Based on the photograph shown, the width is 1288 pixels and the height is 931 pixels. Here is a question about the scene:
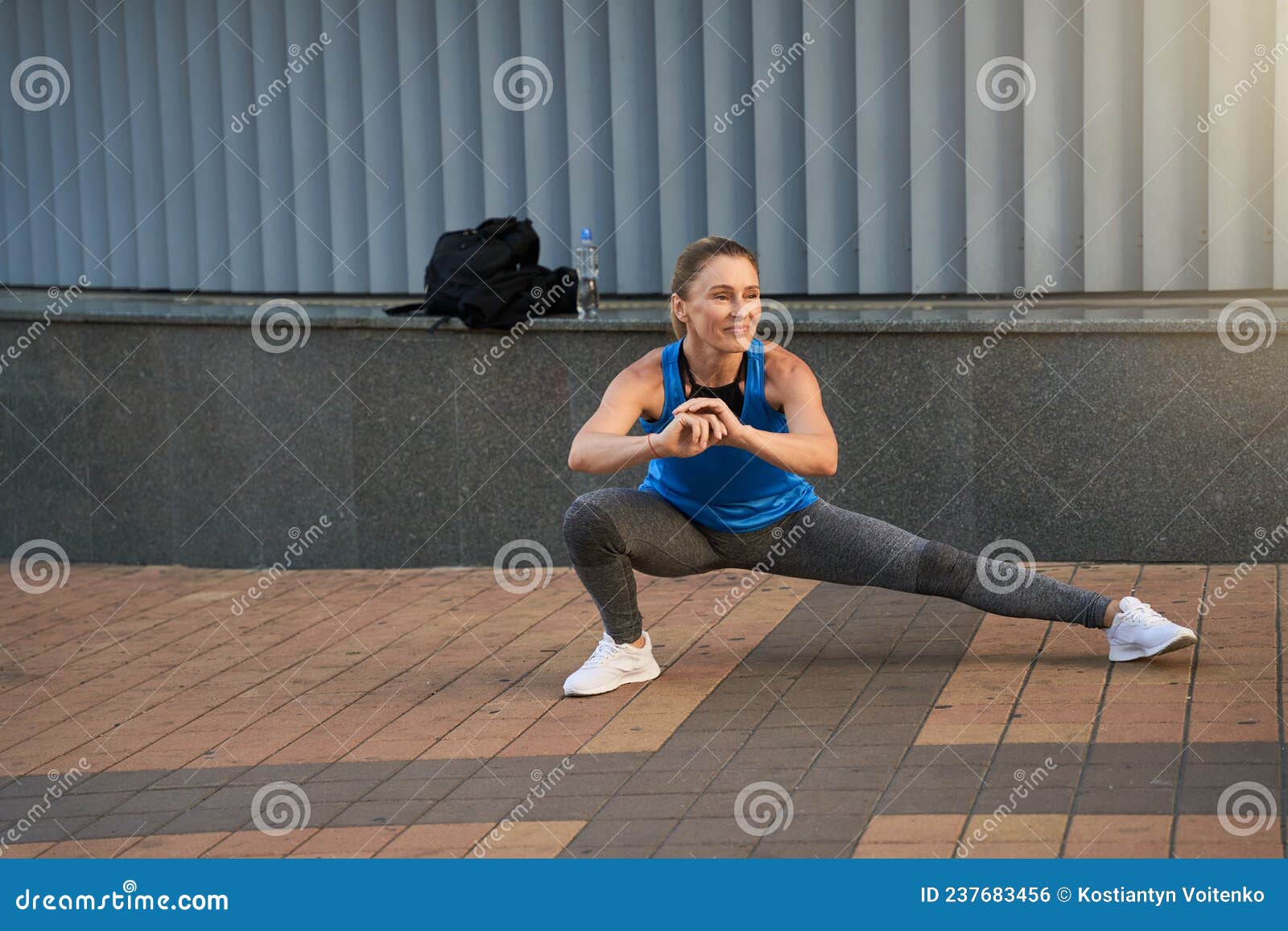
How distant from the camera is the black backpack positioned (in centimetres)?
736

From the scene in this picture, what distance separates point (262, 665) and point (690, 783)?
228cm

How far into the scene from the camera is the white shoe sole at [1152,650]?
5.06m

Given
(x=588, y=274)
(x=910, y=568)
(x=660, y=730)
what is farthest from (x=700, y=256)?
(x=588, y=274)

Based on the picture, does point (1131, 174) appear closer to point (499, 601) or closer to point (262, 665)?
point (499, 601)

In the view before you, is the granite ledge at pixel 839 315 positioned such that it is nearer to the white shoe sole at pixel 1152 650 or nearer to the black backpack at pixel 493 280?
the black backpack at pixel 493 280

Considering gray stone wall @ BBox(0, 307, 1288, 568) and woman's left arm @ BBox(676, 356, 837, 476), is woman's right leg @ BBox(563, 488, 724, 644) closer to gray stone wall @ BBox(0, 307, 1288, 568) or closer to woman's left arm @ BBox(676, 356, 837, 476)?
woman's left arm @ BBox(676, 356, 837, 476)

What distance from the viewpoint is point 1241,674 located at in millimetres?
5020

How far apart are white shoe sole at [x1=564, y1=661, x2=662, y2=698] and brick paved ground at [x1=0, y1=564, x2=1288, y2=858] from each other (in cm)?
6

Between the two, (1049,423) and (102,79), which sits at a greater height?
(102,79)

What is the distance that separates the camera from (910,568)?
5211 mm

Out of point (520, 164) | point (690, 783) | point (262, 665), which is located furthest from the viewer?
point (520, 164)

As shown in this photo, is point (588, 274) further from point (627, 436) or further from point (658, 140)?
point (627, 436)

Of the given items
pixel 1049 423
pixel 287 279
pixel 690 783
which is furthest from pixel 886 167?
pixel 690 783

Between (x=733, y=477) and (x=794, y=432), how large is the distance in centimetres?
30
